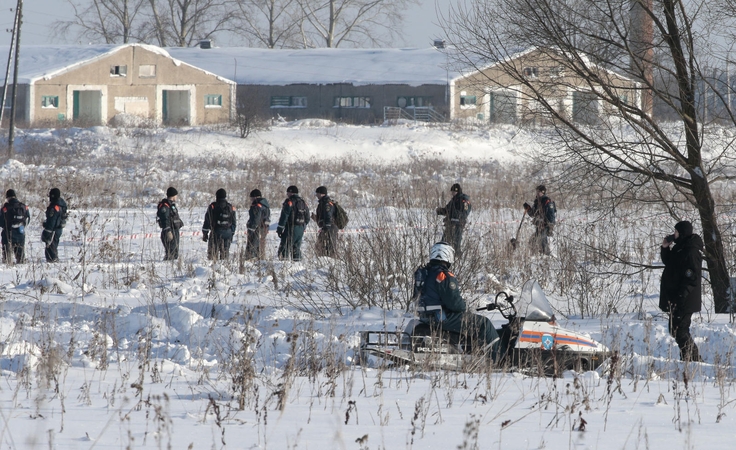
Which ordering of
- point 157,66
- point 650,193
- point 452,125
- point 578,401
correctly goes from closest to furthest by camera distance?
point 578,401 < point 650,193 < point 452,125 < point 157,66

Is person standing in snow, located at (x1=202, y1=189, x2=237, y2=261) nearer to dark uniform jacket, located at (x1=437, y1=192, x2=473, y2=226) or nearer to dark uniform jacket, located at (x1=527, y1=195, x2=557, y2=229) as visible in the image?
dark uniform jacket, located at (x1=437, y1=192, x2=473, y2=226)

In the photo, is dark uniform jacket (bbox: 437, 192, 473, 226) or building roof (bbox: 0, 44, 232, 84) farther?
building roof (bbox: 0, 44, 232, 84)

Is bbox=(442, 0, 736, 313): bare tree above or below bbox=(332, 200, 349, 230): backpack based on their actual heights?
above

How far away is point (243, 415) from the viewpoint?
559cm

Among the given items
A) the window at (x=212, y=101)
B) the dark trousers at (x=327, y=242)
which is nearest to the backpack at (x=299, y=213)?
the dark trousers at (x=327, y=242)

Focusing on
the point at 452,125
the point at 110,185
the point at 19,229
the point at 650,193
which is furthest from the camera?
the point at 452,125

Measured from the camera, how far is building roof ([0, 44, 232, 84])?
48.7 m

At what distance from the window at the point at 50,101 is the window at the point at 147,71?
196 inches

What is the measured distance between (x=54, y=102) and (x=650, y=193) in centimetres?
4380

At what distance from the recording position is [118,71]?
51219 millimetres

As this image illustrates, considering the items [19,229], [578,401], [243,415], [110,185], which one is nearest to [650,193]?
[578,401]

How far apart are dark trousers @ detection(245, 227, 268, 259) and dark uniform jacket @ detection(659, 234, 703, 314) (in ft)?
22.9

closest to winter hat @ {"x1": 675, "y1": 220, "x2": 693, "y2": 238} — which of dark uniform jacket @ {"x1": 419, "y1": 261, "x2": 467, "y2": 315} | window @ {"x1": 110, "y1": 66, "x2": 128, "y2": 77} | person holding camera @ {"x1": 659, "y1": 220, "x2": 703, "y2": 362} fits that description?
person holding camera @ {"x1": 659, "y1": 220, "x2": 703, "y2": 362}

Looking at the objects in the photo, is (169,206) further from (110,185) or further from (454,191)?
(110,185)
